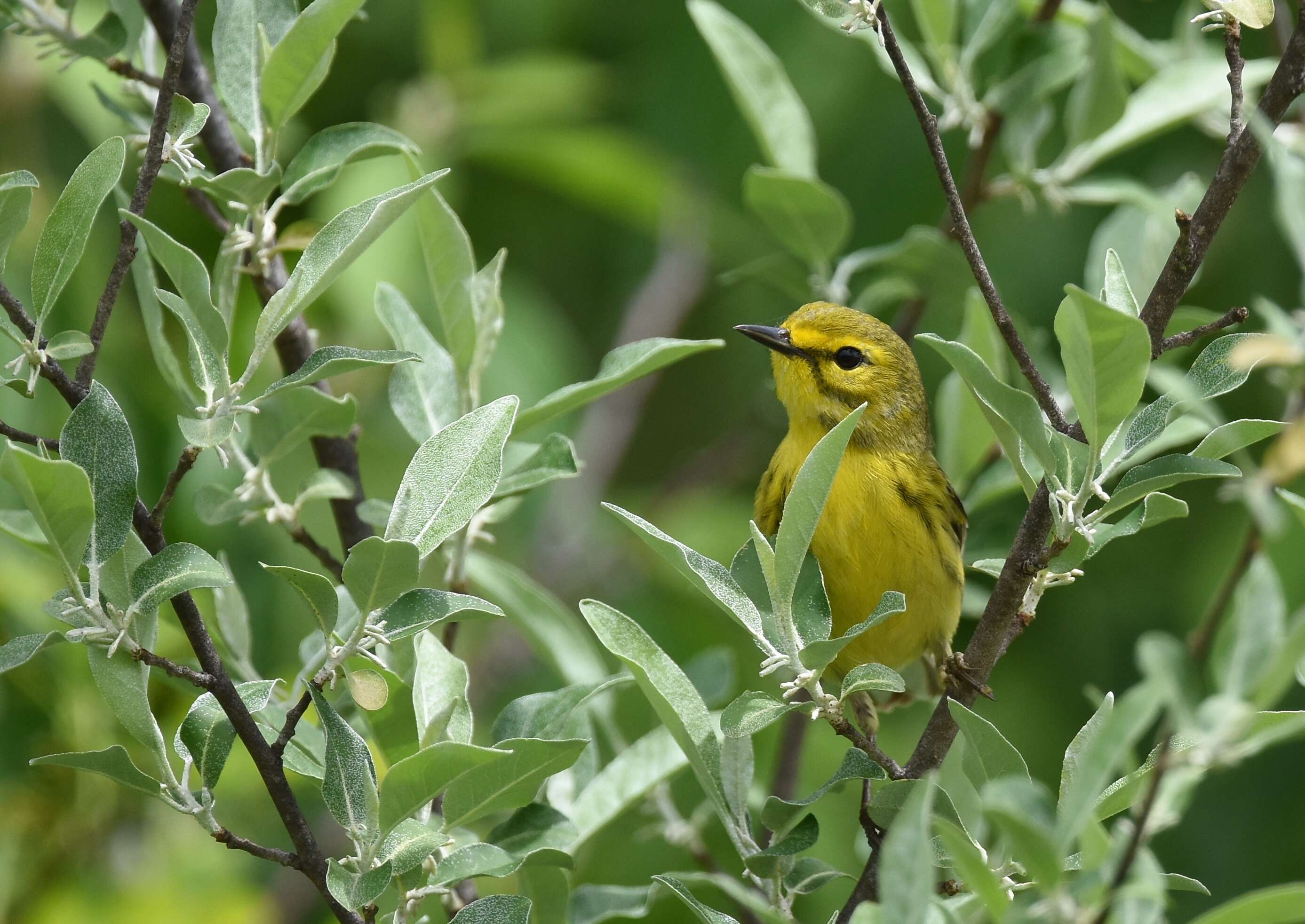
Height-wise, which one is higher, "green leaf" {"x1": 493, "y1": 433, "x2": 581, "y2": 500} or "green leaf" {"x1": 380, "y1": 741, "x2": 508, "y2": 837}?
"green leaf" {"x1": 493, "y1": 433, "x2": 581, "y2": 500}

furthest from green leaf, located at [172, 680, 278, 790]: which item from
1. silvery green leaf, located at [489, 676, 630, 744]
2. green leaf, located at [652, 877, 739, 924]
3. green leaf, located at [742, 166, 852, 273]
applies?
green leaf, located at [742, 166, 852, 273]

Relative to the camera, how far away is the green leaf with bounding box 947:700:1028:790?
1.83 m

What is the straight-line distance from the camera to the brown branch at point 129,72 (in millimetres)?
2512

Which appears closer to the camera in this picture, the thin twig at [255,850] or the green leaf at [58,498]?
the green leaf at [58,498]

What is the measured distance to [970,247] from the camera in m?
1.94

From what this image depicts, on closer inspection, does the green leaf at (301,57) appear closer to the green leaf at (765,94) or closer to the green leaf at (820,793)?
the green leaf at (765,94)

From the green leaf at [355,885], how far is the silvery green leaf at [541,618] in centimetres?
117

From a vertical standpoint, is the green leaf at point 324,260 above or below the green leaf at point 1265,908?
above

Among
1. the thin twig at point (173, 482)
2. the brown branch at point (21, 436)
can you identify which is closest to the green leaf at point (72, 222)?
the brown branch at point (21, 436)

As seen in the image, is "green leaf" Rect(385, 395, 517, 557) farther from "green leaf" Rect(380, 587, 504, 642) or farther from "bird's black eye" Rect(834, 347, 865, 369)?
"bird's black eye" Rect(834, 347, 865, 369)

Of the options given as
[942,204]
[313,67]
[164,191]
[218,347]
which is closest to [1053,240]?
[942,204]

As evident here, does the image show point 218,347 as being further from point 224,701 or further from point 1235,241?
point 1235,241

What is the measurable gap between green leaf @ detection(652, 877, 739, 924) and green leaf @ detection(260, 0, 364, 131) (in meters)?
1.43

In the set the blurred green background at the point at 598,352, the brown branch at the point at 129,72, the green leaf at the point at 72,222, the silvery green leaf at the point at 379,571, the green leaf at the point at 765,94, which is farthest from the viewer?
the blurred green background at the point at 598,352
